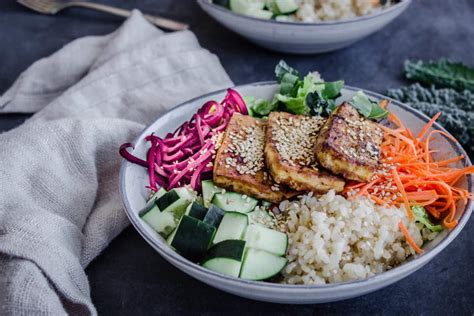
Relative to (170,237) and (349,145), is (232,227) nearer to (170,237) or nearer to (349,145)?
(170,237)

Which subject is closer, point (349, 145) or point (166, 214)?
point (166, 214)

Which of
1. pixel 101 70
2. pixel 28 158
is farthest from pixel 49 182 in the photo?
pixel 101 70

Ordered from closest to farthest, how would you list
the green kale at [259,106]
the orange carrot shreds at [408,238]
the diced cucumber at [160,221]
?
the orange carrot shreds at [408,238]
the diced cucumber at [160,221]
the green kale at [259,106]

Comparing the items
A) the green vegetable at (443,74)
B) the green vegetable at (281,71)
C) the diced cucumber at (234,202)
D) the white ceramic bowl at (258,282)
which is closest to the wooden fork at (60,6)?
the green vegetable at (281,71)

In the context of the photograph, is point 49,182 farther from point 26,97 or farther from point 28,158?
point 26,97

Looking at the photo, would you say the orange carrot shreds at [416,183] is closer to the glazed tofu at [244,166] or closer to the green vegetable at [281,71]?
the glazed tofu at [244,166]

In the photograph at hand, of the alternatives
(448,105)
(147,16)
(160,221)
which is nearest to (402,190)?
(160,221)

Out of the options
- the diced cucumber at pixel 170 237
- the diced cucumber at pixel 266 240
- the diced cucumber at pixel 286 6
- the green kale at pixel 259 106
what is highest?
the diced cucumber at pixel 286 6
